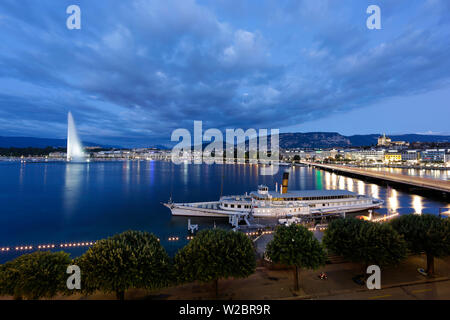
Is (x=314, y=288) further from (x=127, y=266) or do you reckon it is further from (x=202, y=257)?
(x=127, y=266)

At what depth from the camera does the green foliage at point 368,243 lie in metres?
12.1

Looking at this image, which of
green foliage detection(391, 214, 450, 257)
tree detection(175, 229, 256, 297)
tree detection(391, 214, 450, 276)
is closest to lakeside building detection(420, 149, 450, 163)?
green foliage detection(391, 214, 450, 257)

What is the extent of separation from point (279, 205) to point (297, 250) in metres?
18.2

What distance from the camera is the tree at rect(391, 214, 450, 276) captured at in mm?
12656

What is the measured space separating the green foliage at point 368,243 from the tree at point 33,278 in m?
14.0

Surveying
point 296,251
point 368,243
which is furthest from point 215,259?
point 368,243

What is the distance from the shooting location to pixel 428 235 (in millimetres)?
12836

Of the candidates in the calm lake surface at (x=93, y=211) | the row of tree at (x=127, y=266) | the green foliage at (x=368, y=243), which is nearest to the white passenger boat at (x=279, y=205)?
the calm lake surface at (x=93, y=211)
